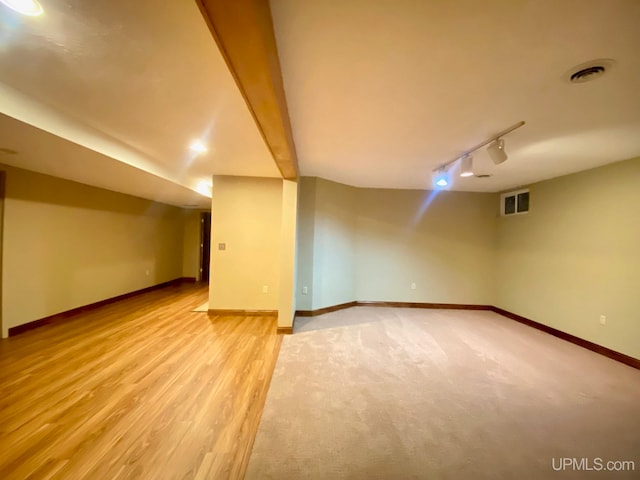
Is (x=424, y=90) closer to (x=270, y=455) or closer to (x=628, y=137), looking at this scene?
(x=628, y=137)

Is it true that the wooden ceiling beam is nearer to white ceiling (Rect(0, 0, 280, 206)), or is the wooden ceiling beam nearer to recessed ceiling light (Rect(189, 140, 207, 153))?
white ceiling (Rect(0, 0, 280, 206))

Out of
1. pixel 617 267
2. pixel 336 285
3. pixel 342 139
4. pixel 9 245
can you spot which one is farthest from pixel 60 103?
pixel 617 267

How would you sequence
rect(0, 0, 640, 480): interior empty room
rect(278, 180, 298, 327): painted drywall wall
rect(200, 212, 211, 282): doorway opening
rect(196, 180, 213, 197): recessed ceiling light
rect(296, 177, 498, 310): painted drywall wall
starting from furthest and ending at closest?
1. rect(200, 212, 211, 282): doorway opening
2. rect(296, 177, 498, 310): painted drywall wall
3. rect(196, 180, 213, 197): recessed ceiling light
4. rect(278, 180, 298, 327): painted drywall wall
5. rect(0, 0, 640, 480): interior empty room

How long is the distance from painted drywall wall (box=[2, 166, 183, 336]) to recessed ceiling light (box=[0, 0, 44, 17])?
3190 millimetres

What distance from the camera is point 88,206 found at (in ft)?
14.4

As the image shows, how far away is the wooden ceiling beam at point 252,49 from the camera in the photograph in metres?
0.95

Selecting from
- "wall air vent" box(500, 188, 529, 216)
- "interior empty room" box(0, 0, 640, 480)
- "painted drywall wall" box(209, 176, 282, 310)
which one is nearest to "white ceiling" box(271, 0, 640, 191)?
"interior empty room" box(0, 0, 640, 480)

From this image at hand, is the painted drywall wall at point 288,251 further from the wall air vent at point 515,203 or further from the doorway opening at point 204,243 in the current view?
the doorway opening at point 204,243

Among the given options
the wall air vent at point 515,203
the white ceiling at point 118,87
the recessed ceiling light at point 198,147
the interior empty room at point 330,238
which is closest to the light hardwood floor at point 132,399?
the interior empty room at point 330,238

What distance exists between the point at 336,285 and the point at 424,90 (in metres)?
3.51

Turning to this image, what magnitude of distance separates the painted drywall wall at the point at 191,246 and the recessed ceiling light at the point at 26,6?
6.68 m

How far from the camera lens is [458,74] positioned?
158cm

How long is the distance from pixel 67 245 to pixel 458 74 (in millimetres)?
5358

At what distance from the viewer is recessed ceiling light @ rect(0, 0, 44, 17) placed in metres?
1.12
